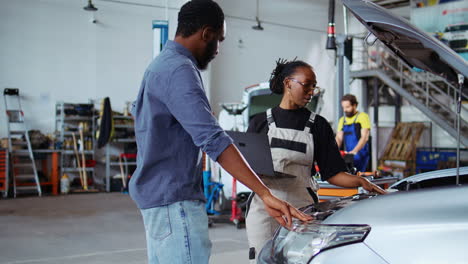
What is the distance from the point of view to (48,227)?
709 cm

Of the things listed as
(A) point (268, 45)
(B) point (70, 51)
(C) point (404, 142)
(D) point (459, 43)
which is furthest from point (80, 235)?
(D) point (459, 43)

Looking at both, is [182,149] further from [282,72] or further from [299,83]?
[282,72]

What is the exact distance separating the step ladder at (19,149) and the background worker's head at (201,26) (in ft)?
33.0

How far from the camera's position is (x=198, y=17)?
181cm

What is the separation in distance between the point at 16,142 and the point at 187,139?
10.4 m

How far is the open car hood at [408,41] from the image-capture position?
1916 millimetres

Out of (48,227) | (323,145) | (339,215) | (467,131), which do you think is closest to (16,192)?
(48,227)

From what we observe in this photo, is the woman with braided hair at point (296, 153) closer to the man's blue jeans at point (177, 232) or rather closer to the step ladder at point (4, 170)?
the man's blue jeans at point (177, 232)

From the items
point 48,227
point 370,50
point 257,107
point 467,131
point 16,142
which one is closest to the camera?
point 48,227

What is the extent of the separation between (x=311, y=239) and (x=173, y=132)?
2.08 ft

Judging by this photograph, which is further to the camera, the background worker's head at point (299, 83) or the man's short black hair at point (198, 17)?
the background worker's head at point (299, 83)

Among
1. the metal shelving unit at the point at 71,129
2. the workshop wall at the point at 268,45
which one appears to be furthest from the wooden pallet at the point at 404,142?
the metal shelving unit at the point at 71,129

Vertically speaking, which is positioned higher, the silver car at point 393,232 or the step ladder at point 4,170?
the silver car at point 393,232

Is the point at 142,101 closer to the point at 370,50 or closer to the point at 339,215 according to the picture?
the point at 339,215
